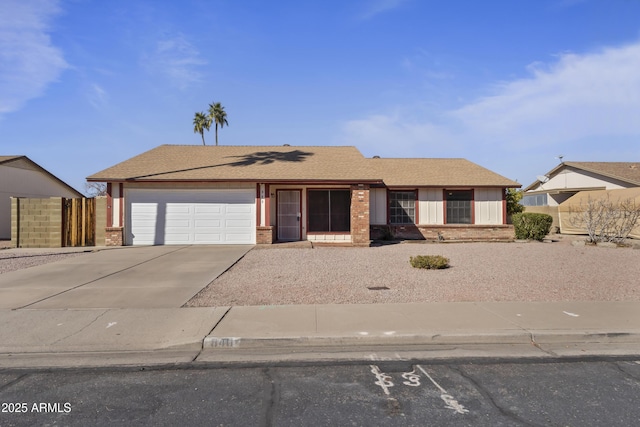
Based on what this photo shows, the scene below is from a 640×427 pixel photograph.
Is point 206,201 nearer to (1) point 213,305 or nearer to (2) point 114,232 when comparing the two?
(2) point 114,232

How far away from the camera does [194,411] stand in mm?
3861

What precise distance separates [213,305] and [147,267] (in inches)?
199

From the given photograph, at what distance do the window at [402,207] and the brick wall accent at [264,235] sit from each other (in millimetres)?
7193

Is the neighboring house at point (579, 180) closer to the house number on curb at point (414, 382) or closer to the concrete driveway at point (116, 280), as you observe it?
the concrete driveway at point (116, 280)

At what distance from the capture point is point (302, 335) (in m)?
5.84

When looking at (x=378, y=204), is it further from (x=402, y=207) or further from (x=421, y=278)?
(x=421, y=278)

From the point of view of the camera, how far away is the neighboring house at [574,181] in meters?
29.1

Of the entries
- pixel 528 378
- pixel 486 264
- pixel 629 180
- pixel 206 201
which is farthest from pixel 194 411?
pixel 629 180

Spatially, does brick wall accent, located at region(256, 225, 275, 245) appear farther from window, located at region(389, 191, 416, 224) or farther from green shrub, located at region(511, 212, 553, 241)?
green shrub, located at region(511, 212, 553, 241)

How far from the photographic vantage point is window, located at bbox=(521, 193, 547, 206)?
34.0 metres

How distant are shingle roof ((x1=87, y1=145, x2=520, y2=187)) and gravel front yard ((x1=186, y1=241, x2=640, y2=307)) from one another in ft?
13.5

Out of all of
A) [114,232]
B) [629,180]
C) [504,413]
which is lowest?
[504,413]

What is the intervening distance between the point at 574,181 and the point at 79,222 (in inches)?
1308

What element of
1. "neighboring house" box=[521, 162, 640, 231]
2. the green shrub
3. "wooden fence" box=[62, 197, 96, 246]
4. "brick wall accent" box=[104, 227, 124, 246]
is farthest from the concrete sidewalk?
"neighboring house" box=[521, 162, 640, 231]
